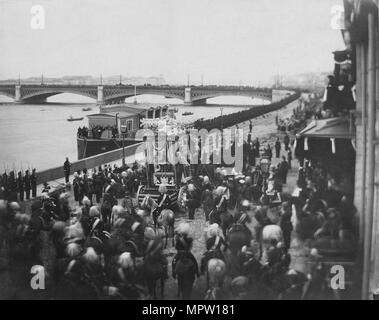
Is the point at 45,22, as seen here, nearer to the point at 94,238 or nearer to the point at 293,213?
the point at 94,238

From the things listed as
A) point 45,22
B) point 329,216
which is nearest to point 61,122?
point 45,22

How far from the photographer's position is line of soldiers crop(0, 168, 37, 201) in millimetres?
6922

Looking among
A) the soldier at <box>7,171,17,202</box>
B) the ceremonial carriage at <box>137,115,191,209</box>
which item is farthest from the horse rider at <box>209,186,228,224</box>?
the soldier at <box>7,171,17,202</box>

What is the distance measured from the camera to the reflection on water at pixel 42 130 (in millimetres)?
7148

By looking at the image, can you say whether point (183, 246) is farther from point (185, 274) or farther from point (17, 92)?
point (17, 92)

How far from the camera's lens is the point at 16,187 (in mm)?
6949

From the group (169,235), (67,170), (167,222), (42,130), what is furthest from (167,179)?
(42,130)

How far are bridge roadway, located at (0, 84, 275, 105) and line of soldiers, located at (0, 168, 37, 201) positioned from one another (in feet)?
3.13

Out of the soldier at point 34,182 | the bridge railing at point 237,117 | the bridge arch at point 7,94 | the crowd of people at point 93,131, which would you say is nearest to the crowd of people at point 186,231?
the soldier at point 34,182

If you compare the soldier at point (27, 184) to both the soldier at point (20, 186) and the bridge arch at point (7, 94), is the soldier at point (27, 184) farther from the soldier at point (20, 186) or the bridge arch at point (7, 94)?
the bridge arch at point (7, 94)

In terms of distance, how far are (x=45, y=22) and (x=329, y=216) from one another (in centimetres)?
359

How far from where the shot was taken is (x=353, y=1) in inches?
228

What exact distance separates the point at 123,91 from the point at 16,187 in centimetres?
162

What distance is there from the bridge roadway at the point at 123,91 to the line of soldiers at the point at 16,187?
0.95 meters
